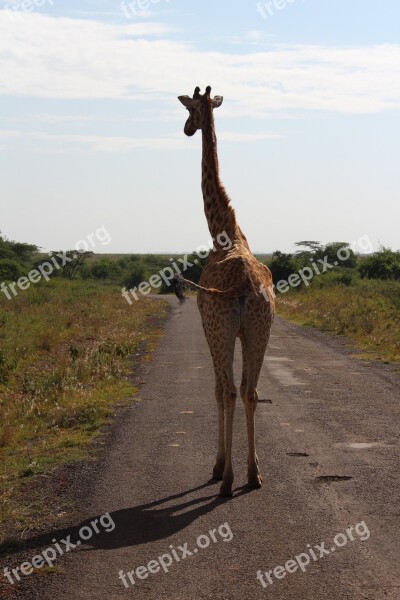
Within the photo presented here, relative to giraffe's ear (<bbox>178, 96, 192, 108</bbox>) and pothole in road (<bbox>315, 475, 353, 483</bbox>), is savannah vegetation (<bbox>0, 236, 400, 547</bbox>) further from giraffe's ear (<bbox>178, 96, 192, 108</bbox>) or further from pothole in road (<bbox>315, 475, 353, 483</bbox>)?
giraffe's ear (<bbox>178, 96, 192, 108</bbox>)

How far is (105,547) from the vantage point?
6.48 m

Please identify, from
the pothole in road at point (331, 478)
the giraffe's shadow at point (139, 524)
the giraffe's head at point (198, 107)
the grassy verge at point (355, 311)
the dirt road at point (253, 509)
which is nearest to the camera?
the dirt road at point (253, 509)

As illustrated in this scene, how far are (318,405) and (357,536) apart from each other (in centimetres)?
572

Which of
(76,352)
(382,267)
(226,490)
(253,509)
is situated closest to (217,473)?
(226,490)

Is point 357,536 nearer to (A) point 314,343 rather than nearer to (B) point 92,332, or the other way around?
(A) point 314,343

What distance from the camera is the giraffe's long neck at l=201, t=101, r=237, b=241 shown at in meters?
9.52

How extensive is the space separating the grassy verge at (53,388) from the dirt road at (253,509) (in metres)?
0.55

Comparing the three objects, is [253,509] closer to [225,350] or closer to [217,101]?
[225,350]

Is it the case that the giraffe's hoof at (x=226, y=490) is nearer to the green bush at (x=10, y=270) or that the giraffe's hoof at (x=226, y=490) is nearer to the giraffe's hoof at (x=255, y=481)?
the giraffe's hoof at (x=255, y=481)

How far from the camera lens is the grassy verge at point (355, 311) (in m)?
21.6

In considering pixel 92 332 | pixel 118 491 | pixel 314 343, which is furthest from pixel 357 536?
pixel 92 332

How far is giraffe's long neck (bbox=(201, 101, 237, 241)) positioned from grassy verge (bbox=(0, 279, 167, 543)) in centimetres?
271

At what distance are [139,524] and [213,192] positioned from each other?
4.03 m

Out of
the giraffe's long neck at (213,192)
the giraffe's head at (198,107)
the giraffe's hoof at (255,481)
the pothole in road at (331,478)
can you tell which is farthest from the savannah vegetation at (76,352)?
the giraffe's head at (198,107)
